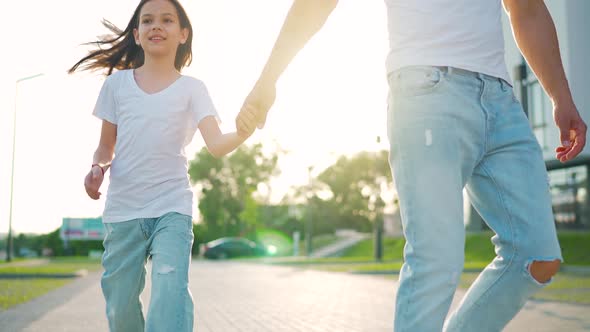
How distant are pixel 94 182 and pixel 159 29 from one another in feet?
2.92

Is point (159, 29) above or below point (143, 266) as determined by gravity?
above

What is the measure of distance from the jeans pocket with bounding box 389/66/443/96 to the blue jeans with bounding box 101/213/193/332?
131 cm

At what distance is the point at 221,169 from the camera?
8069 centimetres

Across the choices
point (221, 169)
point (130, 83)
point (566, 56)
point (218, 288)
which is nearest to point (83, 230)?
point (221, 169)

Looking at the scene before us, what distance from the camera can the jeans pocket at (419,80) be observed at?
2496 mm

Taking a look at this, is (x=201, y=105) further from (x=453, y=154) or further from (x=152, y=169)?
(x=453, y=154)

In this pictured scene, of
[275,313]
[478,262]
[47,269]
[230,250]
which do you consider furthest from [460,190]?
[230,250]

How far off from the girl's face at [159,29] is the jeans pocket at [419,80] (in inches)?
66.5

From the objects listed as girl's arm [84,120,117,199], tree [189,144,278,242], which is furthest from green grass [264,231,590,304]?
Result: tree [189,144,278,242]

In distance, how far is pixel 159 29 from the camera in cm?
384

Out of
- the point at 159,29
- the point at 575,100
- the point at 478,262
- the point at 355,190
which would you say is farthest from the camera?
the point at 355,190

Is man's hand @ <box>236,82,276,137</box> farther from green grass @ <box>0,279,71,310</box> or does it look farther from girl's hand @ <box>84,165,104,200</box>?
green grass @ <box>0,279,71,310</box>

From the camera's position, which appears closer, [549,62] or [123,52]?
[549,62]

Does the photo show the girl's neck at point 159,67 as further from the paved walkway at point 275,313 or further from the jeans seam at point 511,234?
the paved walkway at point 275,313
